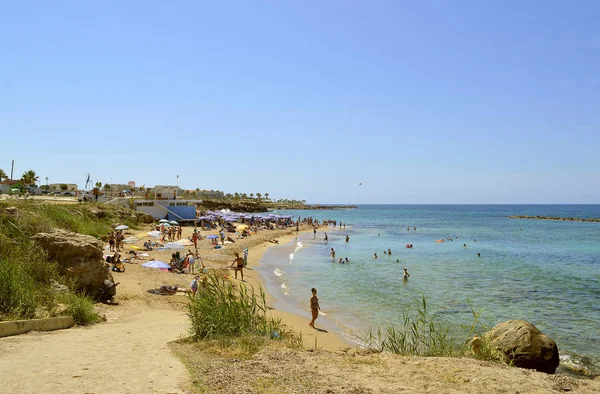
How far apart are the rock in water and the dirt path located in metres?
7.31

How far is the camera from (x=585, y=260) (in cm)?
3406

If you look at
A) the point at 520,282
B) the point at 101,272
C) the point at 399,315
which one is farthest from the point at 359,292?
the point at 101,272

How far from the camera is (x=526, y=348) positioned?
9.66 m

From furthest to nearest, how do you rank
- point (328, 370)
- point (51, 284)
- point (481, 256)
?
point (481, 256)
point (51, 284)
point (328, 370)

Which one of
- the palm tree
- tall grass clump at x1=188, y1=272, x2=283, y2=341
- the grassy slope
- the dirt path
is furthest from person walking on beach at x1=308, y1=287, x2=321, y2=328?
the palm tree

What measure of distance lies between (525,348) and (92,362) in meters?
9.12

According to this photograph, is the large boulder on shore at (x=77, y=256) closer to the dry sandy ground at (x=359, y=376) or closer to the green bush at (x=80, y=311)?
the green bush at (x=80, y=311)

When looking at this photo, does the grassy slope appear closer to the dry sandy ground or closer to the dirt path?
the dirt path

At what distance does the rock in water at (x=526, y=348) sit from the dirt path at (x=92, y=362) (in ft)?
24.0

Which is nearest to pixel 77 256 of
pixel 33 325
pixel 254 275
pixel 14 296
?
pixel 14 296

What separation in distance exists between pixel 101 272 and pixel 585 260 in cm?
3625

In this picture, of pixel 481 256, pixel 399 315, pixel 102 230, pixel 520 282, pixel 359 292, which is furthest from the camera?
pixel 481 256

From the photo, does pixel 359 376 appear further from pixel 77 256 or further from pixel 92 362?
pixel 77 256

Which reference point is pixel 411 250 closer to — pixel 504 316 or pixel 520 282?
pixel 520 282
